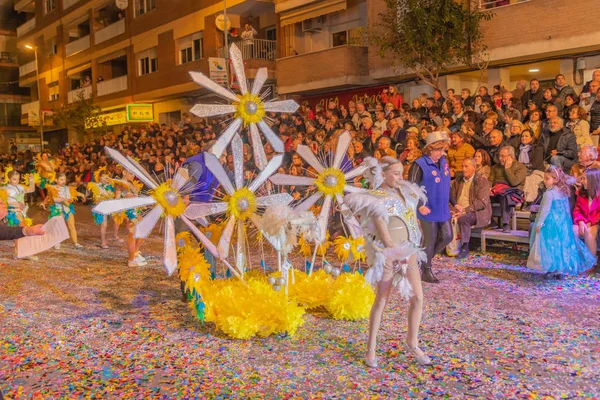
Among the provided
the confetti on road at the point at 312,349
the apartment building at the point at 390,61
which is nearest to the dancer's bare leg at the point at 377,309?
the confetti on road at the point at 312,349

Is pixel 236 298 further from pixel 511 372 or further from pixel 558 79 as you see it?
pixel 558 79

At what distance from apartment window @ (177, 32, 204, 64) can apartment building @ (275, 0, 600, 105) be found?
18.3ft

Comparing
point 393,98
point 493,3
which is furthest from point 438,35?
point 493,3

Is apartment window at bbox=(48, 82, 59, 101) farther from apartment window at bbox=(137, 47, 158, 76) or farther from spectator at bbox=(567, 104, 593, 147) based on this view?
spectator at bbox=(567, 104, 593, 147)

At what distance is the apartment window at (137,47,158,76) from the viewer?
31109 millimetres

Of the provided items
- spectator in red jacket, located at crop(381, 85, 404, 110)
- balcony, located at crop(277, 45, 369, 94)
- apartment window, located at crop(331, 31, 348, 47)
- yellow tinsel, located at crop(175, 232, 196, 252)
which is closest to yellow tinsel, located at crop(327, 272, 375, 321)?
yellow tinsel, located at crop(175, 232, 196, 252)

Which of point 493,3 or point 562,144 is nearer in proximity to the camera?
point 562,144

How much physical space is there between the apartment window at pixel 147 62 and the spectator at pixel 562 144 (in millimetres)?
24139

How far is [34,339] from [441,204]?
468cm

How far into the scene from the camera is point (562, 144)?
32.7ft

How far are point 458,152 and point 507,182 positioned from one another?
3.61ft

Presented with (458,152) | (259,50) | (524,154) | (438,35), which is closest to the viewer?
(524,154)

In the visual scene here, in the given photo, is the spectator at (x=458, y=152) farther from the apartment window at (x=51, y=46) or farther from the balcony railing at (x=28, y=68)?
the balcony railing at (x=28, y=68)

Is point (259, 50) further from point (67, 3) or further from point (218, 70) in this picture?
point (67, 3)
